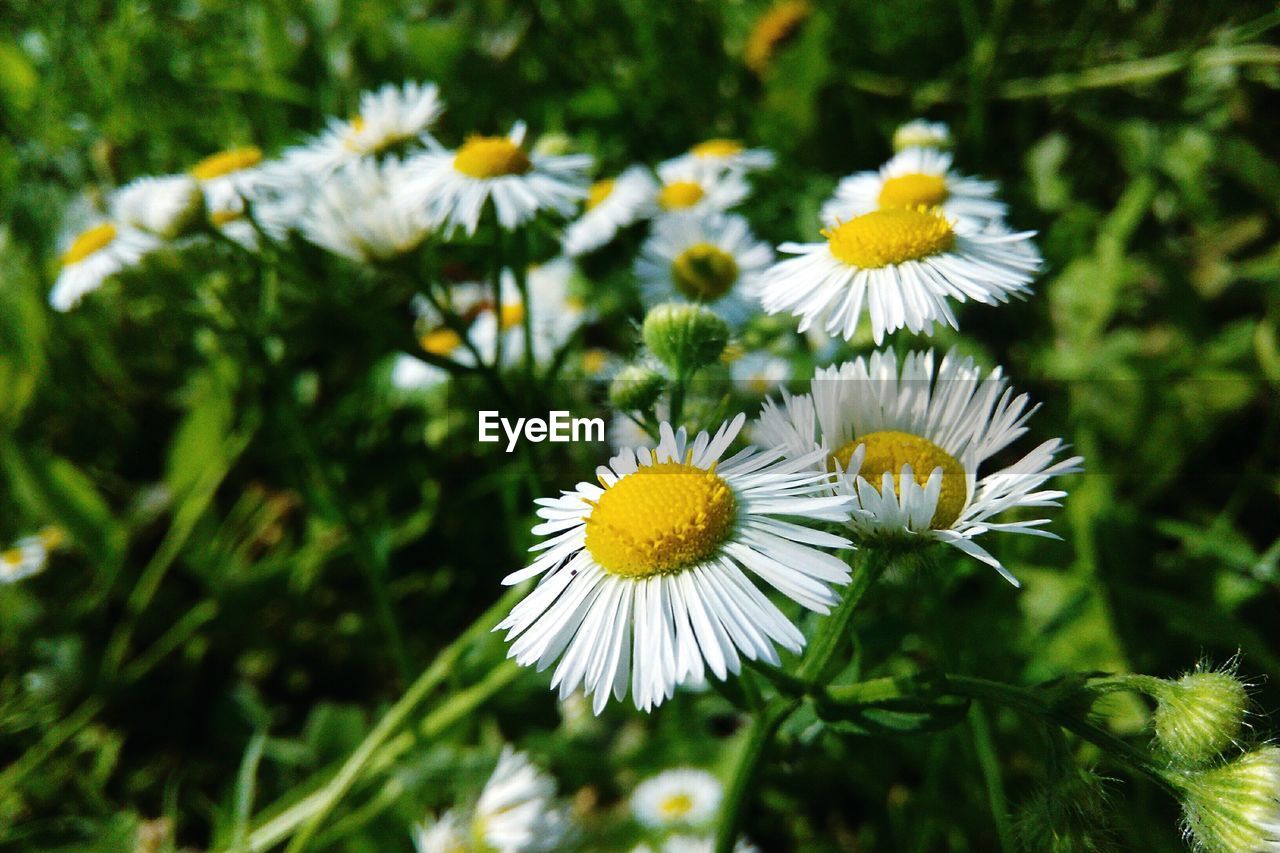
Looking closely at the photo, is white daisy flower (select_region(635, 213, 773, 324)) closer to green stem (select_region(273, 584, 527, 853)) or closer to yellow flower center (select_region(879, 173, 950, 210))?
yellow flower center (select_region(879, 173, 950, 210))

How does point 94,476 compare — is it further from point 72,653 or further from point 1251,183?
point 1251,183

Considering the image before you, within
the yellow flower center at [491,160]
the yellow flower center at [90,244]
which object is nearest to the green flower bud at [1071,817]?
the yellow flower center at [491,160]

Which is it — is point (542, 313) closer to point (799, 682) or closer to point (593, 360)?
point (593, 360)

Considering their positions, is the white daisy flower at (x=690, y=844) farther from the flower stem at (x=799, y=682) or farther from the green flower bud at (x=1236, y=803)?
the green flower bud at (x=1236, y=803)

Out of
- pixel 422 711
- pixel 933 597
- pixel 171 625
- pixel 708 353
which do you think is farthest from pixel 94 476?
pixel 933 597

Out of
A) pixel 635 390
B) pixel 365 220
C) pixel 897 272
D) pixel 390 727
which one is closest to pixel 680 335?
pixel 635 390

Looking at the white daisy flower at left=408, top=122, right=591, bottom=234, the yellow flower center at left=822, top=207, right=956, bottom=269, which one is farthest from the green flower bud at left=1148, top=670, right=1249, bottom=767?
the white daisy flower at left=408, top=122, right=591, bottom=234
